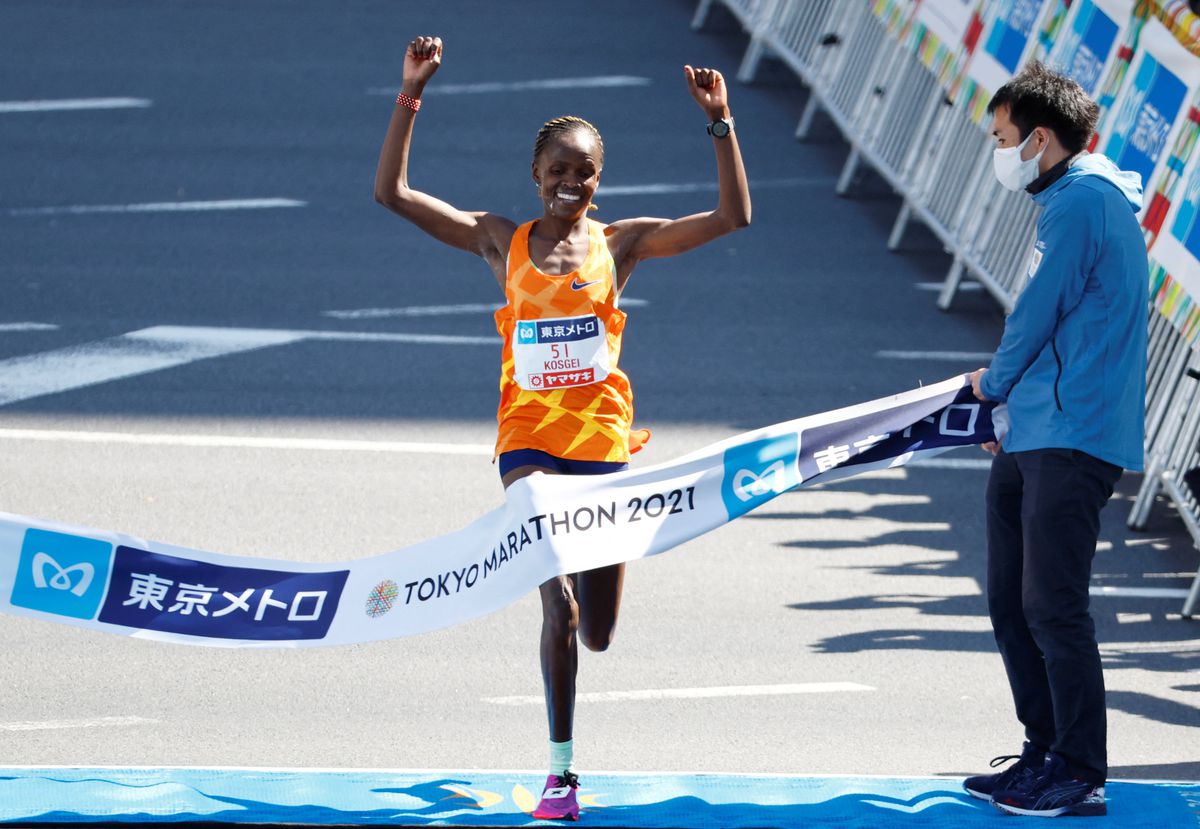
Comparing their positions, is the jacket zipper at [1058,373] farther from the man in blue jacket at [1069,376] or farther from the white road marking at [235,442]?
the white road marking at [235,442]

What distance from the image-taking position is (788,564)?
10461mm

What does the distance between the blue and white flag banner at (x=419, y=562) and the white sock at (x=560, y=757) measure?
54cm

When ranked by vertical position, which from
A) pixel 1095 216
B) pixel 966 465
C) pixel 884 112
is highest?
pixel 1095 216

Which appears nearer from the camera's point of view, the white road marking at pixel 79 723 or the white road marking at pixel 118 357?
the white road marking at pixel 79 723

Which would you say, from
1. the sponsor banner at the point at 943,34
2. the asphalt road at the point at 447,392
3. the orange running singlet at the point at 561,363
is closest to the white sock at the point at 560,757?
the orange running singlet at the point at 561,363

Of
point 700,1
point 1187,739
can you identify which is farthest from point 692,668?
point 700,1

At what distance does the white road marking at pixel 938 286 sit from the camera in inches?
585

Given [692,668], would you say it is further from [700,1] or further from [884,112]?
[700,1]

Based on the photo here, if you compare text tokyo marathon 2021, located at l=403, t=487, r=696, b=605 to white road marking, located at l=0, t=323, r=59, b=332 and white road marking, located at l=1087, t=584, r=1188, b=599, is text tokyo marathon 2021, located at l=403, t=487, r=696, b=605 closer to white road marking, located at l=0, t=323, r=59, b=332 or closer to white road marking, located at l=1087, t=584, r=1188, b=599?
white road marking, located at l=1087, t=584, r=1188, b=599

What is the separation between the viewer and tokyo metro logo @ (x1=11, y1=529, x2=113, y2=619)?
6.81 m

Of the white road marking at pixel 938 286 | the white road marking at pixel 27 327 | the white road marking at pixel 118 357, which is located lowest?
the white road marking at pixel 27 327

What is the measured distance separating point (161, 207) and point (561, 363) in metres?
9.24

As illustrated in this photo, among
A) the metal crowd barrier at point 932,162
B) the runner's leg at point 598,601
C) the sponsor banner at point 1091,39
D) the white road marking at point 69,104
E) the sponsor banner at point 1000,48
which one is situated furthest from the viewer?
the white road marking at point 69,104

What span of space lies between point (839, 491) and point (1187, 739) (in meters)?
3.51
